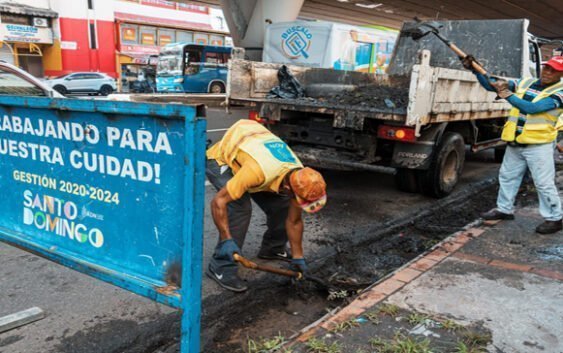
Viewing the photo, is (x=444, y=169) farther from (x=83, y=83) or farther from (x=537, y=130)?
(x=83, y=83)

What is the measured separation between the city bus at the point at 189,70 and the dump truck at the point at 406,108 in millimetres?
16286

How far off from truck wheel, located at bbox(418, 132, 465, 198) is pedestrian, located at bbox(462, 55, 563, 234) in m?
1.11

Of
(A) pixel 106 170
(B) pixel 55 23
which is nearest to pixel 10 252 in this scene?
(A) pixel 106 170

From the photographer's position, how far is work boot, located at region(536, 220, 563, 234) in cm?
448

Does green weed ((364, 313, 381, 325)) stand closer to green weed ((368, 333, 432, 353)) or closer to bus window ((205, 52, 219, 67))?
green weed ((368, 333, 432, 353))

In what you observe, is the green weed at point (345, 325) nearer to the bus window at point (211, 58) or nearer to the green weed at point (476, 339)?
the green weed at point (476, 339)

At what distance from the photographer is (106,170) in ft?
7.24

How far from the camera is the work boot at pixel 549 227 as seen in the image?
4.48 meters

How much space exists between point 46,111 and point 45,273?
1.66 meters

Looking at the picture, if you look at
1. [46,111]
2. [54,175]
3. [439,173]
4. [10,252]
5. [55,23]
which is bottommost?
[10,252]

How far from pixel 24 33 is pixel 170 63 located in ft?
34.4

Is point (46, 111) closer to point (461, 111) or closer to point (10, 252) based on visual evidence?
point (10, 252)

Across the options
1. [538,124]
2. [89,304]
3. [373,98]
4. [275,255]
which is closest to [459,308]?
[275,255]

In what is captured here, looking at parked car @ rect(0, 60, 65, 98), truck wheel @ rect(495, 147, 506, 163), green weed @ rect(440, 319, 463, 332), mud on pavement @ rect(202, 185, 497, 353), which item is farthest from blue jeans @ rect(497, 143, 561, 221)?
parked car @ rect(0, 60, 65, 98)
